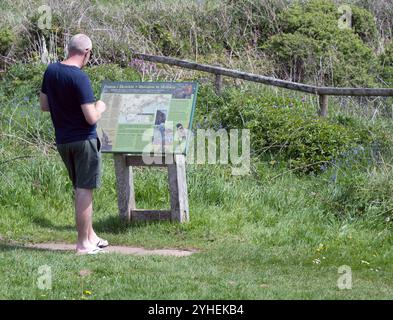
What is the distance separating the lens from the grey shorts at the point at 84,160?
289 inches

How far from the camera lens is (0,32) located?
14.4 meters

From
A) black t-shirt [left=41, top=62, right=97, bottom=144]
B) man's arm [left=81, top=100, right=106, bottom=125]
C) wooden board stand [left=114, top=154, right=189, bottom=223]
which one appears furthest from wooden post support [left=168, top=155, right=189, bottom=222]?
man's arm [left=81, top=100, right=106, bottom=125]

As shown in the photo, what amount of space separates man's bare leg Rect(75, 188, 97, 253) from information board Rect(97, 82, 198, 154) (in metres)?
1.02

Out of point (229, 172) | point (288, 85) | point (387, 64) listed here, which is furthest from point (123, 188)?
point (387, 64)

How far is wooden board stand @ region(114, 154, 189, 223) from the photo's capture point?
27.7 feet

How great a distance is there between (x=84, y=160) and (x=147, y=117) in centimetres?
132

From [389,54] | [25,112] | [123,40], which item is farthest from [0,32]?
[389,54]

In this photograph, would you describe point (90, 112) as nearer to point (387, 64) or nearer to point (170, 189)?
point (170, 189)

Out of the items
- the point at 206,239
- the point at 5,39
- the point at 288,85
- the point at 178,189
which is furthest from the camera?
the point at 5,39

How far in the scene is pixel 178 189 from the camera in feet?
27.8

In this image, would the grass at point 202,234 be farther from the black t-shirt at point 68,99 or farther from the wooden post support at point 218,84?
the wooden post support at point 218,84

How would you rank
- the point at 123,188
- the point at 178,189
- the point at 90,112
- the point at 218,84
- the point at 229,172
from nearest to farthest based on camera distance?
the point at 90,112 < the point at 178,189 < the point at 123,188 < the point at 229,172 < the point at 218,84

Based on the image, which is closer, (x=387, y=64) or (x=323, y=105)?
(x=323, y=105)
